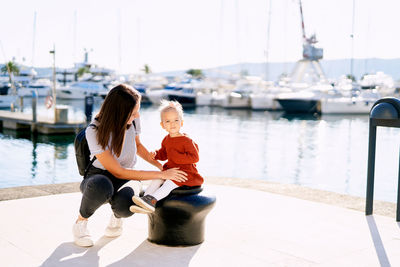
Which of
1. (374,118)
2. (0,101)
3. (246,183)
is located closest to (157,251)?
(374,118)

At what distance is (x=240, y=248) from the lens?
13.4ft

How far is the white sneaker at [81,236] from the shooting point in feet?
13.0

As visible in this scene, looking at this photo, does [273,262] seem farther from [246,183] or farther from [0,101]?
[0,101]

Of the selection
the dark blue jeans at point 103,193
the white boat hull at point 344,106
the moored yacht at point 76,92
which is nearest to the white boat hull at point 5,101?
the moored yacht at point 76,92

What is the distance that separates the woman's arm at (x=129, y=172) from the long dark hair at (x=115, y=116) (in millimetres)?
81

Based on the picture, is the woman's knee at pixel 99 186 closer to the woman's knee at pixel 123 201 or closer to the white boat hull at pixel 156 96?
the woman's knee at pixel 123 201

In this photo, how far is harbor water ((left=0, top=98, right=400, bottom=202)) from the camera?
49.4ft

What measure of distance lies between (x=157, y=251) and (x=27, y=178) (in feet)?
37.4

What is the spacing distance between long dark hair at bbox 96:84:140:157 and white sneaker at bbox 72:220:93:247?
66cm

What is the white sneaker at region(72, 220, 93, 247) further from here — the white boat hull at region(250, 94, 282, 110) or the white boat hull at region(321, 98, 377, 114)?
the white boat hull at region(250, 94, 282, 110)

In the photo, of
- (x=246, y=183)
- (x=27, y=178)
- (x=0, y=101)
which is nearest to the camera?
(x=246, y=183)

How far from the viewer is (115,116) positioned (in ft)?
12.5

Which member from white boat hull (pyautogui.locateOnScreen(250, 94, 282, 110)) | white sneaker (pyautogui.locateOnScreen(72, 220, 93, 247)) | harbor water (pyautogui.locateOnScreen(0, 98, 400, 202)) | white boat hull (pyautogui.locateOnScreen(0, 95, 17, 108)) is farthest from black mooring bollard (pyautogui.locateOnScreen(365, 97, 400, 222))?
white boat hull (pyautogui.locateOnScreen(250, 94, 282, 110))

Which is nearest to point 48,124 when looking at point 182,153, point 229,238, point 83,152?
point 83,152
